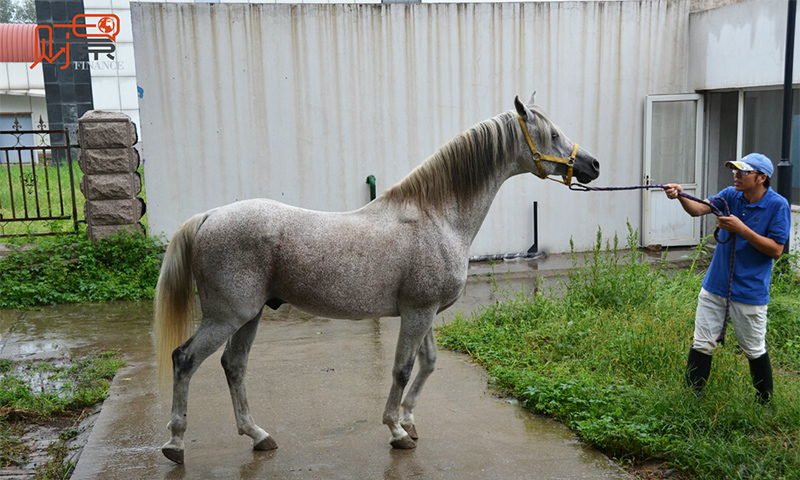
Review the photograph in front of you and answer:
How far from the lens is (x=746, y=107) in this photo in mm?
9570

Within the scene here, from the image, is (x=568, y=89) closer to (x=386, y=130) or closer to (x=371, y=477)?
(x=386, y=130)

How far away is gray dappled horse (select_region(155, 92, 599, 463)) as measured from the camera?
3.84 meters

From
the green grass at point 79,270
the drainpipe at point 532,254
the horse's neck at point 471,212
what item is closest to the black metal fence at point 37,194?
the green grass at point 79,270

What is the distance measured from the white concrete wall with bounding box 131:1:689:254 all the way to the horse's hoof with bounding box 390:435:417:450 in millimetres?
5824

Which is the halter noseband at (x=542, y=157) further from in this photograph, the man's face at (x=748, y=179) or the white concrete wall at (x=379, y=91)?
the white concrete wall at (x=379, y=91)

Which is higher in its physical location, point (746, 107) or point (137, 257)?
point (746, 107)

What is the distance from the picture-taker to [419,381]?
4.34 metres

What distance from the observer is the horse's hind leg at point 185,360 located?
12.6 feet

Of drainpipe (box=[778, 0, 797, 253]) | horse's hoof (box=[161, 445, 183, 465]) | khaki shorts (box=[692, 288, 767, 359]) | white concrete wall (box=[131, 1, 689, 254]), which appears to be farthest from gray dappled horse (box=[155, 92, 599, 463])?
white concrete wall (box=[131, 1, 689, 254])

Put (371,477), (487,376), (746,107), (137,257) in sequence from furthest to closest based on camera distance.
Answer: (746,107), (137,257), (487,376), (371,477)

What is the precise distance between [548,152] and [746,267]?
1374 mm

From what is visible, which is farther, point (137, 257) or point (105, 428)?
point (137, 257)

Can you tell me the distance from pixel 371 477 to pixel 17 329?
4827mm

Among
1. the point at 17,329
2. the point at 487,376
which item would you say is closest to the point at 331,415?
the point at 487,376
